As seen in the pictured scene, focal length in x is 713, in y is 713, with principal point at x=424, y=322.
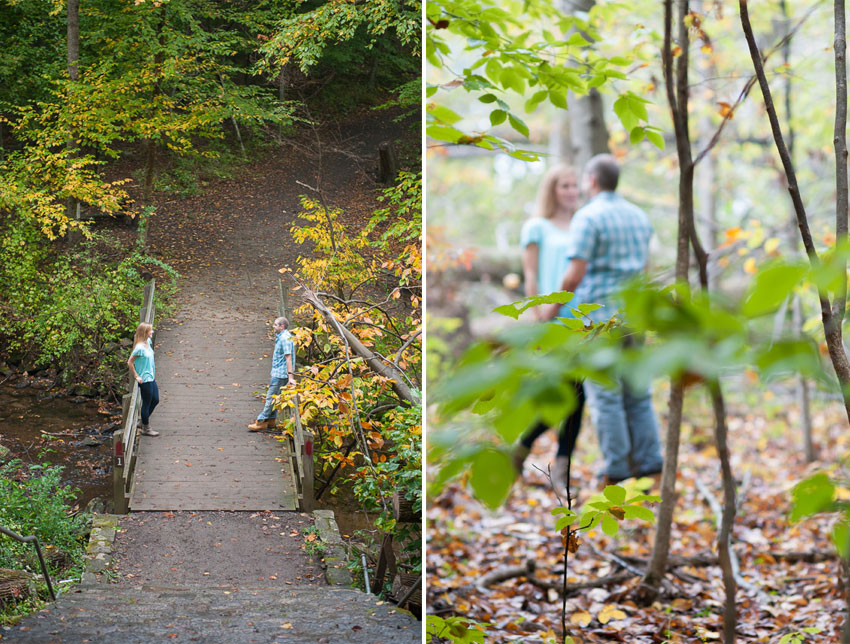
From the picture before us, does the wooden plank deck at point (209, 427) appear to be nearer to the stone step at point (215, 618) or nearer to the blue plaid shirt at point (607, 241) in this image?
the stone step at point (215, 618)

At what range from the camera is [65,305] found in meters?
2.05

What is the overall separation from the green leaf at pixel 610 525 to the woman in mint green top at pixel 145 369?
135 cm

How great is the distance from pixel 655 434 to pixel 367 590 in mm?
1517

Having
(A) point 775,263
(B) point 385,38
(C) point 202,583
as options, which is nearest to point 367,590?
(C) point 202,583

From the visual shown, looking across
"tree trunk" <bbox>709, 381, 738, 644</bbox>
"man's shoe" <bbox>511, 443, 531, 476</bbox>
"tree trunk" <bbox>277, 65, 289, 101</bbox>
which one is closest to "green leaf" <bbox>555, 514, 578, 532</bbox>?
"man's shoe" <bbox>511, 443, 531, 476</bbox>

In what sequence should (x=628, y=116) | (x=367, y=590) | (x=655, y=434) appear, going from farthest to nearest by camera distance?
(x=655, y=434), (x=367, y=590), (x=628, y=116)

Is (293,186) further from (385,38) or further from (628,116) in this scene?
(628,116)

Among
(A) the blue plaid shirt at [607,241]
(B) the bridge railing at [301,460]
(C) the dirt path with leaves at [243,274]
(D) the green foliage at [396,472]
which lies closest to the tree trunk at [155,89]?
(C) the dirt path with leaves at [243,274]

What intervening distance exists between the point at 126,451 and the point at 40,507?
0.25m

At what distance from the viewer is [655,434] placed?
10.0 feet

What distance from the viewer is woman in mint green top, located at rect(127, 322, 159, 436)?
2.10m

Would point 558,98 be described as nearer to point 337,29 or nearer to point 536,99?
point 536,99

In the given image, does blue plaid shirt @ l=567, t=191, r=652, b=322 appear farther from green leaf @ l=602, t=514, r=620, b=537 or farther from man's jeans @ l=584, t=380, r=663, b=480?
green leaf @ l=602, t=514, r=620, b=537

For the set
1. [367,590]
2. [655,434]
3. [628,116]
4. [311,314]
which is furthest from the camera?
[655,434]
